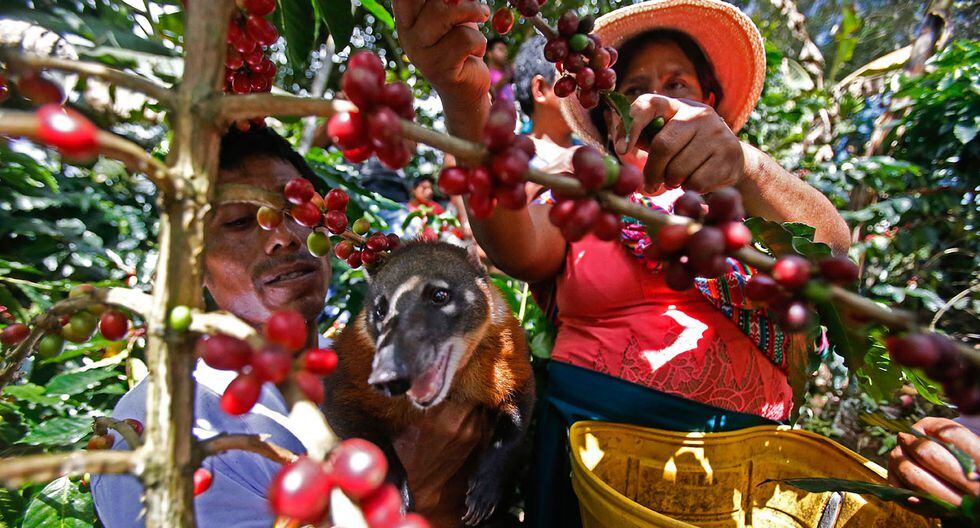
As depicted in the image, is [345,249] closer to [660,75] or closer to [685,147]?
[685,147]

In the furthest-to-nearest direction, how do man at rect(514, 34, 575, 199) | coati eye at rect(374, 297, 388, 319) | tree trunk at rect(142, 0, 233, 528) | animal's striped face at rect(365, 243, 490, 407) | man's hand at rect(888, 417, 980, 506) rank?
man at rect(514, 34, 575, 199), coati eye at rect(374, 297, 388, 319), animal's striped face at rect(365, 243, 490, 407), man's hand at rect(888, 417, 980, 506), tree trunk at rect(142, 0, 233, 528)

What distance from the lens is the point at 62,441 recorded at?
1.46 metres

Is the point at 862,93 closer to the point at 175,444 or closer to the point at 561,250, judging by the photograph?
the point at 561,250

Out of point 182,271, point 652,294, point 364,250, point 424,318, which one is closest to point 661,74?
point 652,294

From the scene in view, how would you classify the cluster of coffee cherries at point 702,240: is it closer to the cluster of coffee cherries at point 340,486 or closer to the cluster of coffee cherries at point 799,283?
the cluster of coffee cherries at point 799,283

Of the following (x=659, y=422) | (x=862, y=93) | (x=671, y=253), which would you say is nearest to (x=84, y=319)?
(x=671, y=253)

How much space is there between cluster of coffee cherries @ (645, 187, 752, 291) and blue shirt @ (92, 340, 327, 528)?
906 millimetres

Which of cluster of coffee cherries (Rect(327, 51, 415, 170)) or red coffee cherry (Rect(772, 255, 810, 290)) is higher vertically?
cluster of coffee cherries (Rect(327, 51, 415, 170))

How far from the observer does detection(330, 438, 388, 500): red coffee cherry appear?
1.23 ft

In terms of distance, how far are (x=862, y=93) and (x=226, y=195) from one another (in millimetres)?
6225

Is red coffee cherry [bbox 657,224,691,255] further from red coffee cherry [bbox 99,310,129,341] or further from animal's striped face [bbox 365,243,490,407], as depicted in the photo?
animal's striped face [bbox 365,243,490,407]

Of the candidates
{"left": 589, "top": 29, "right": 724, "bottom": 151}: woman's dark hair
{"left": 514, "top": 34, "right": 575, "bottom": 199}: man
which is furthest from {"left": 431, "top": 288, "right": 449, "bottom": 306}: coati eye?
{"left": 514, "top": 34, "right": 575, "bottom": 199}: man

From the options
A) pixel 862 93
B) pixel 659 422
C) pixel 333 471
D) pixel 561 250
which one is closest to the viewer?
pixel 333 471

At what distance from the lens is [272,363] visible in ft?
1.33
